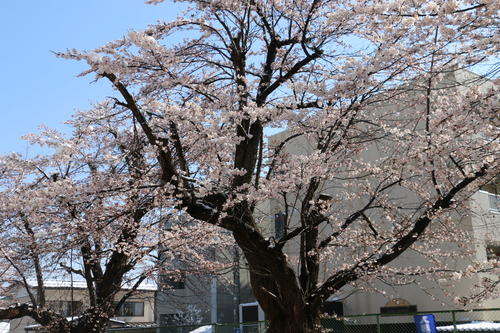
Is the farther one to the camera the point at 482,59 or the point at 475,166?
the point at 475,166

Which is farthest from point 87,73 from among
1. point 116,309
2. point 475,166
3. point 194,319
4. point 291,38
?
point 194,319

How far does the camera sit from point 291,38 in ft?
25.2

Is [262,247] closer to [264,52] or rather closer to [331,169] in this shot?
[331,169]

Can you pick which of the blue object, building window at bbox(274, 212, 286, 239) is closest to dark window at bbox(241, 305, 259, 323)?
building window at bbox(274, 212, 286, 239)

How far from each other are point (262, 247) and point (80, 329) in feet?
22.3

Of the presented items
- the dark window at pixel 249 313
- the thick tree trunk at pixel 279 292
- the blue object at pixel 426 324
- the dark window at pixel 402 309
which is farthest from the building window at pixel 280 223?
the dark window at pixel 249 313

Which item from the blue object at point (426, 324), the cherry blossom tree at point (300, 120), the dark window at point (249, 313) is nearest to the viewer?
the cherry blossom tree at point (300, 120)

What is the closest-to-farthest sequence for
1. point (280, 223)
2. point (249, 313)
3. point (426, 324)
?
1. point (426, 324)
2. point (280, 223)
3. point (249, 313)

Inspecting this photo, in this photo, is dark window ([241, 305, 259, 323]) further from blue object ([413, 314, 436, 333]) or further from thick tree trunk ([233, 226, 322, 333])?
thick tree trunk ([233, 226, 322, 333])

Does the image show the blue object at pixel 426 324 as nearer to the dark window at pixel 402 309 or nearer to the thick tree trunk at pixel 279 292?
the thick tree trunk at pixel 279 292

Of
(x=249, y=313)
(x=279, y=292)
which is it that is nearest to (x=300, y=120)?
(x=279, y=292)

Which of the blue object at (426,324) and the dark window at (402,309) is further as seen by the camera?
the dark window at (402,309)

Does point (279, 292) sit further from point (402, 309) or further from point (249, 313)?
point (249, 313)

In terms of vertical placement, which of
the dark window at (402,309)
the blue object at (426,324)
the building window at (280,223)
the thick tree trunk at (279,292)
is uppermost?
the building window at (280,223)
